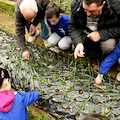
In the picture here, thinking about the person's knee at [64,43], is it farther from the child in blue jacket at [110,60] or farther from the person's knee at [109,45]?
the child in blue jacket at [110,60]

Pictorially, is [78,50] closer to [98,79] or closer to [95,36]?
[95,36]

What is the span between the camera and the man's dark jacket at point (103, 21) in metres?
1.94

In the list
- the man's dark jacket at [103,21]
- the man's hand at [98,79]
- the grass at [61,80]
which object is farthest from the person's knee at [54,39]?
the man's hand at [98,79]

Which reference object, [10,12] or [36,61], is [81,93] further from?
[10,12]

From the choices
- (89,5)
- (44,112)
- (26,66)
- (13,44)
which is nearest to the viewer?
(89,5)

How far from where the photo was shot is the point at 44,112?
2.23 metres

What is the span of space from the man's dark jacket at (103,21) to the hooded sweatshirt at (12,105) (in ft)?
3.20

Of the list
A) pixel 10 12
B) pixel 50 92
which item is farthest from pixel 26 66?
pixel 10 12

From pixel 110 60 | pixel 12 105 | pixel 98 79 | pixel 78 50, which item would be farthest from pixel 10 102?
pixel 110 60

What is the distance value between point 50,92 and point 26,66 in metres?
0.63

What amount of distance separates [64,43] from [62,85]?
30.3 inches

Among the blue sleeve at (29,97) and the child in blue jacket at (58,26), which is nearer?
the blue sleeve at (29,97)

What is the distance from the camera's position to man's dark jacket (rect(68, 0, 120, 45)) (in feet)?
6.36

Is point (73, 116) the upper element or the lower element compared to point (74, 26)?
lower
